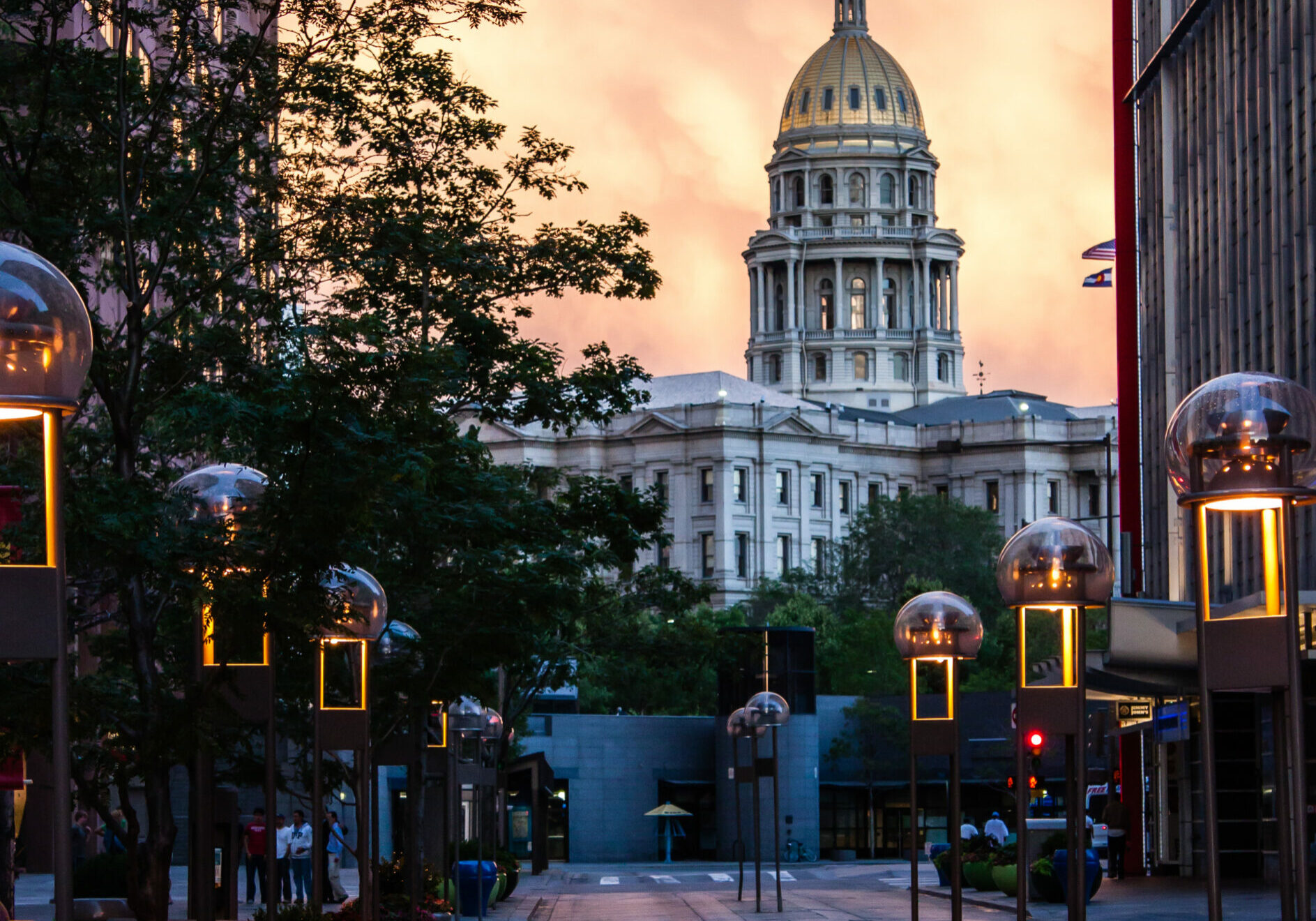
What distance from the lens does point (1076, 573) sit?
1731cm

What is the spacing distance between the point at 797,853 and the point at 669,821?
7.23m

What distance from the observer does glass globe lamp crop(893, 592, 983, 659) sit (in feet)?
76.6

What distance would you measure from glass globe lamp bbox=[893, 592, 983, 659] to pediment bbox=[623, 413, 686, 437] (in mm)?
145756

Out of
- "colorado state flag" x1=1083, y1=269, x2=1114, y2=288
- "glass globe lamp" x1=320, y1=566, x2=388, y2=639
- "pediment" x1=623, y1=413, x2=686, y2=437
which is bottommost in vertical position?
"glass globe lamp" x1=320, y1=566, x2=388, y2=639

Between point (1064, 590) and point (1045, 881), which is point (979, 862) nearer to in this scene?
point (1045, 881)

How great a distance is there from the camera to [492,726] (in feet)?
143

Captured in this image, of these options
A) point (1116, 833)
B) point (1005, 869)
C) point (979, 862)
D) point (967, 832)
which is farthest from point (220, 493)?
point (967, 832)

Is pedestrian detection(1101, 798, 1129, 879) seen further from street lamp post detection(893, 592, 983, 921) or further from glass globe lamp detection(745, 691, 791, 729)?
street lamp post detection(893, 592, 983, 921)

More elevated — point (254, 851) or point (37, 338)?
point (37, 338)

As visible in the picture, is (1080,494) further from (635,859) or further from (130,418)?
(130,418)

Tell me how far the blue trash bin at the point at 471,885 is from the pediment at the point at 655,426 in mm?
130700

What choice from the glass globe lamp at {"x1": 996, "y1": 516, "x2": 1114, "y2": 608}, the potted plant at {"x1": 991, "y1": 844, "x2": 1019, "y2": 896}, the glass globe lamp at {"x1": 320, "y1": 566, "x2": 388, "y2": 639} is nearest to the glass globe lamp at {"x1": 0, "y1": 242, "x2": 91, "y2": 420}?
the glass globe lamp at {"x1": 320, "y1": 566, "x2": 388, "y2": 639}

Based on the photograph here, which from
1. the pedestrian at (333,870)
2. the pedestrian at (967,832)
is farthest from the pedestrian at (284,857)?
the pedestrian at (967,832)

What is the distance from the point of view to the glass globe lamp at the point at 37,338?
8.88 metres
